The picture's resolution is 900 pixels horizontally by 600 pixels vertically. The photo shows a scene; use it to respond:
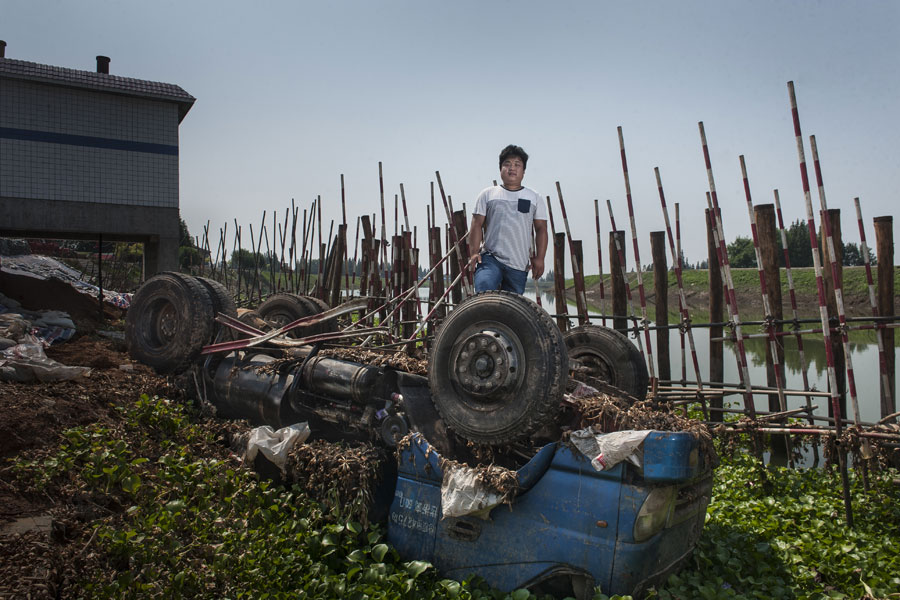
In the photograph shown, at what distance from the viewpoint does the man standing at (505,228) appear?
4.16 meters

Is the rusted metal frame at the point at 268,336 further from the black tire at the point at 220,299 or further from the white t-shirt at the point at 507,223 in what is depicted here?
the white t-shirt at the point at 507,223

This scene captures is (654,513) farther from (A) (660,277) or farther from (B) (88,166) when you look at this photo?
(B) (88,166)

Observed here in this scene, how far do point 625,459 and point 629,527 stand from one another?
0.99 feet

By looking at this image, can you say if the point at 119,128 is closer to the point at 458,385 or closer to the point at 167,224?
the point at 167,224

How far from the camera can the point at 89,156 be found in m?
8.86

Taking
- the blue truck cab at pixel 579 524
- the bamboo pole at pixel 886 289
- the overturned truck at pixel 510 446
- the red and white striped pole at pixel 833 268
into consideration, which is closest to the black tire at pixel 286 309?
the overturned truck at pixel 510 446

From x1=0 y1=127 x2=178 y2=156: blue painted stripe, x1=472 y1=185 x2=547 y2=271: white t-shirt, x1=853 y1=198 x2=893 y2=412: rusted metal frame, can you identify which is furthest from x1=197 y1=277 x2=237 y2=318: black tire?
x1=853 y1=198 x2=893 y2=412: rusted metal frame

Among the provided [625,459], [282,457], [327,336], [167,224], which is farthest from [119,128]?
[625,459]

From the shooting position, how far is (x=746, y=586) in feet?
10.7

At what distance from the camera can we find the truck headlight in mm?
2748

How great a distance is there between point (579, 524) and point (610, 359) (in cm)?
201

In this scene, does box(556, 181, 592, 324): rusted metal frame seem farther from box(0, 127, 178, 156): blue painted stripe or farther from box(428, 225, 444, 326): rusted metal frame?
box(0, 127, 178, 156): blue painted stripe

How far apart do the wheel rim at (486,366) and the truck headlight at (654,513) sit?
33.8 inches

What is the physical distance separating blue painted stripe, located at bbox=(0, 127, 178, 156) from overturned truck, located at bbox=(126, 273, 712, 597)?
6.10 metres
